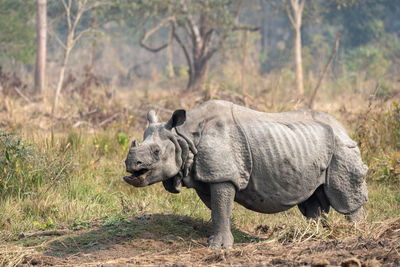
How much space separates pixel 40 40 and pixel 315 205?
48.4 feet

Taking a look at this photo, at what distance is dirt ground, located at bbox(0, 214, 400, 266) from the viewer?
399cm

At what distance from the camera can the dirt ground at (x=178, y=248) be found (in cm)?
399

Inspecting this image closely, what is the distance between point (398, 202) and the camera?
6859mm

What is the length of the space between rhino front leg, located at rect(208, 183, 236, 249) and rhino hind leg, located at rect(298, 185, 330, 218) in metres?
1.05

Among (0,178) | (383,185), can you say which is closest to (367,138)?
(383,185)

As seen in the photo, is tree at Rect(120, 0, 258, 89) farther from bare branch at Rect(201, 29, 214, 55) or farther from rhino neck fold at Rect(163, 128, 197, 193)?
rhino neck fold at Rect(163, 128, 197, 193)

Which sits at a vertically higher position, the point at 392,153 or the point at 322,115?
the point at 322,115

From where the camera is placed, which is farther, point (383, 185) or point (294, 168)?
point (383, 185)

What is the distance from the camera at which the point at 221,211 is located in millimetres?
4586

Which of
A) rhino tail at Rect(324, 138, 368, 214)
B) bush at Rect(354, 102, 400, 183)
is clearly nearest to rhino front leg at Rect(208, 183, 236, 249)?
rhino tail at Rect(324, 138, 368, 214)

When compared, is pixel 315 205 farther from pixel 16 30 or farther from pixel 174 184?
pixel 16 30

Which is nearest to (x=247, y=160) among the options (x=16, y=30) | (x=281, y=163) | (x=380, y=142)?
(x=281, y=163)

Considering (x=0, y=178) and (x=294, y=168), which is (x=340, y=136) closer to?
(x=294, y=168)

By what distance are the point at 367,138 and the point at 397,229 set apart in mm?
3844
